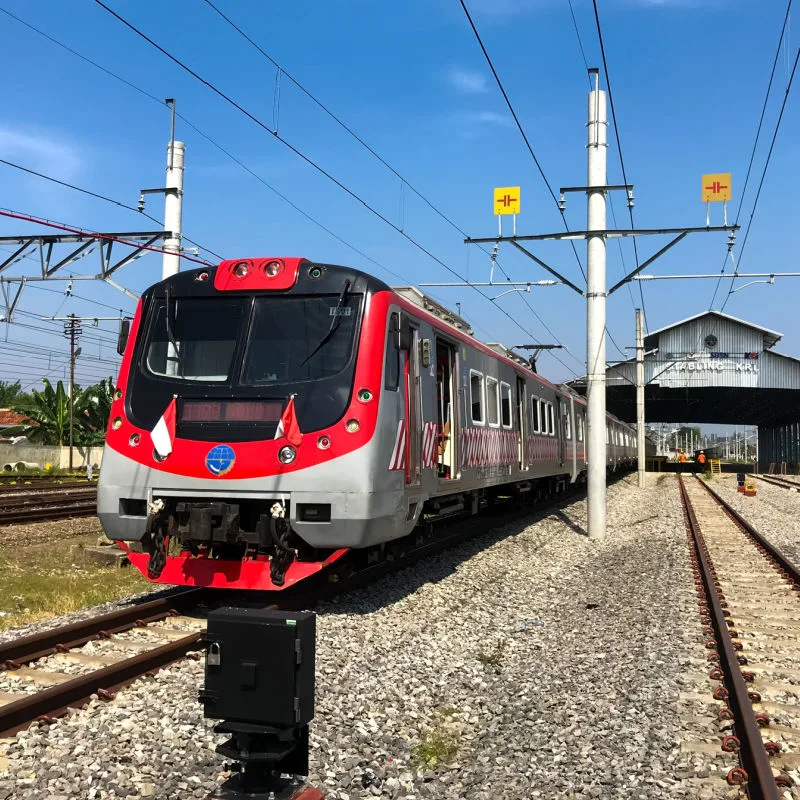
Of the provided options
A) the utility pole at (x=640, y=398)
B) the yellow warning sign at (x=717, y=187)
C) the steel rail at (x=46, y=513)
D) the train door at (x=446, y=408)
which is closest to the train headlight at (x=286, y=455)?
the train door at (x=446, y=408)

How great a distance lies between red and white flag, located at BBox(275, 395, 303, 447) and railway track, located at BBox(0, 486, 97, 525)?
9.97 meters

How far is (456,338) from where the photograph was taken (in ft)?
35.0

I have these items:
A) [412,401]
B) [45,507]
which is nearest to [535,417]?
[412,401]

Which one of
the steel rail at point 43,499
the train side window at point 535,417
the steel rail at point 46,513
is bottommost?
the steel rail at point 46,513

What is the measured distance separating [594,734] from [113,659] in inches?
133

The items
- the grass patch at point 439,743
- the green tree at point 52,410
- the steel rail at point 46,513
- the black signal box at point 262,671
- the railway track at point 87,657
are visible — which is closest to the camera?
the black signal box at point 262,671

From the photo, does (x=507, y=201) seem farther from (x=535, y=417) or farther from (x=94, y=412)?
(x=94, y=412)

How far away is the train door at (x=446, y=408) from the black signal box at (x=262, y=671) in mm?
6886

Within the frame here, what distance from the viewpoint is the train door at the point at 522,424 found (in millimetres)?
15219

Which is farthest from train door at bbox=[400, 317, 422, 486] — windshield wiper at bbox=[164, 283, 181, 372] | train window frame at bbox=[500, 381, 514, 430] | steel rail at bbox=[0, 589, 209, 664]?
train window frame at bbox=[500, 381, 514, 430]

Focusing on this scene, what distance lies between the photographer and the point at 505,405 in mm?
13984

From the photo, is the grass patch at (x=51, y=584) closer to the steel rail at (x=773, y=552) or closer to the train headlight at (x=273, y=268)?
the train headlight at (x=273, y=268)

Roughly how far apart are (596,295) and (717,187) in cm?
291

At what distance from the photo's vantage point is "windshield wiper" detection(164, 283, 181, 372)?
316 inches
